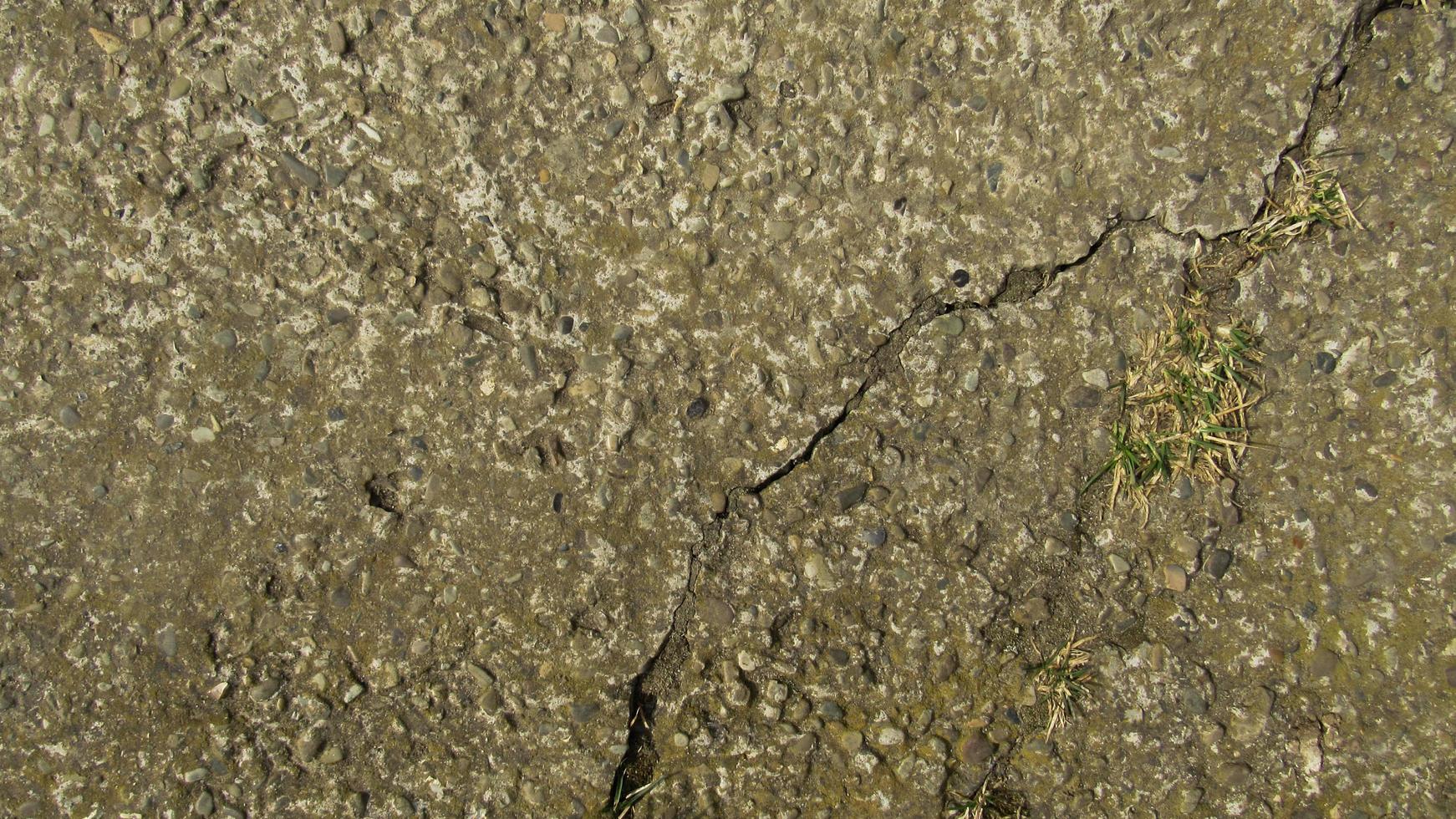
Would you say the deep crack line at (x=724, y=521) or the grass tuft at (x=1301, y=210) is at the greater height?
the grass tuft at (x=1301, y=210)

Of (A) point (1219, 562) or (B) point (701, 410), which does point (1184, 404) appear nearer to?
(A) point (1219, 562)

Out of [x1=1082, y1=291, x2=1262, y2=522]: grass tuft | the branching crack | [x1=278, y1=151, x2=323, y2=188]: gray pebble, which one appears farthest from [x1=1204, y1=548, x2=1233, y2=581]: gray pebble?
[x1=278, y1=151, x2=323, y2=188]: gray pebble

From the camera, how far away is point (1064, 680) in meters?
2.23

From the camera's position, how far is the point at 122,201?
2.18 m

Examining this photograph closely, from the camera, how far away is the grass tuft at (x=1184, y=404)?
2266 millimetres

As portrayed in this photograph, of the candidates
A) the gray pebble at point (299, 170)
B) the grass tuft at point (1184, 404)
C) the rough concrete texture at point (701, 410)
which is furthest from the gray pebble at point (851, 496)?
the gray pebble at point (299, 170)

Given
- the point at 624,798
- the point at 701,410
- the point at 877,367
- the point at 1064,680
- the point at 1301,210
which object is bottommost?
the point at 624,798

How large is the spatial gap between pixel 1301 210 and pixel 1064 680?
1.22m

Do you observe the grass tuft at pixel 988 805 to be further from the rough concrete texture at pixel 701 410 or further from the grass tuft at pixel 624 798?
the grass tuft at pixel 624 798

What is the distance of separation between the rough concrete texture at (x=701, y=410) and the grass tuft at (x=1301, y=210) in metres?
0.04

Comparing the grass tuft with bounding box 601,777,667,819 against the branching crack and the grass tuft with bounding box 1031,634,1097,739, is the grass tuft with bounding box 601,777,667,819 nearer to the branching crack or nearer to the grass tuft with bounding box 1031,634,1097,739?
the branching crack

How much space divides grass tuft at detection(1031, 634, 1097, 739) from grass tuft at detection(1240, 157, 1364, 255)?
1.02 meters

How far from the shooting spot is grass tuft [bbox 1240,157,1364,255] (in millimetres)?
2264

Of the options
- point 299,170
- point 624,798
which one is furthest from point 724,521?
point 299,170
